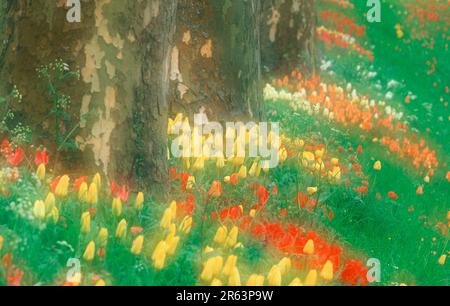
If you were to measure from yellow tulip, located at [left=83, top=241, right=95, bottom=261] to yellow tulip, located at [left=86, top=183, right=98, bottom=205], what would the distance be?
0.59 m

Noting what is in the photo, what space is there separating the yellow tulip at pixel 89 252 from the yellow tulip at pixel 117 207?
560mm

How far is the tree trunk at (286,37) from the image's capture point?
12031mm

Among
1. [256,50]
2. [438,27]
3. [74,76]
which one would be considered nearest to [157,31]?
[74,76]

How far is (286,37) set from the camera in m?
12.2

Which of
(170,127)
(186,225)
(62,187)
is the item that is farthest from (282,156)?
(62,187)

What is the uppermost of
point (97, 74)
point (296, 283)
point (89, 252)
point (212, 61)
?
point (212, 61)

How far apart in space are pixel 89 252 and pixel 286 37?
26.1 feet

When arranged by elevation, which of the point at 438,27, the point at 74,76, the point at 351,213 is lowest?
the point at 351,213

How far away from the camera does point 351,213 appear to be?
730cm

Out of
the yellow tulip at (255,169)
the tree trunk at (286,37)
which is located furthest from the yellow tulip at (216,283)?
the tree trunk at (286,37)

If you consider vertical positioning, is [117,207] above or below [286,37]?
below

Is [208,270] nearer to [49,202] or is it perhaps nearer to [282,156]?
[49,202]

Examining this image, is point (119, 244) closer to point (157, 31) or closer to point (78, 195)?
point (78, 195)

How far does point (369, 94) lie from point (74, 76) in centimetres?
760
